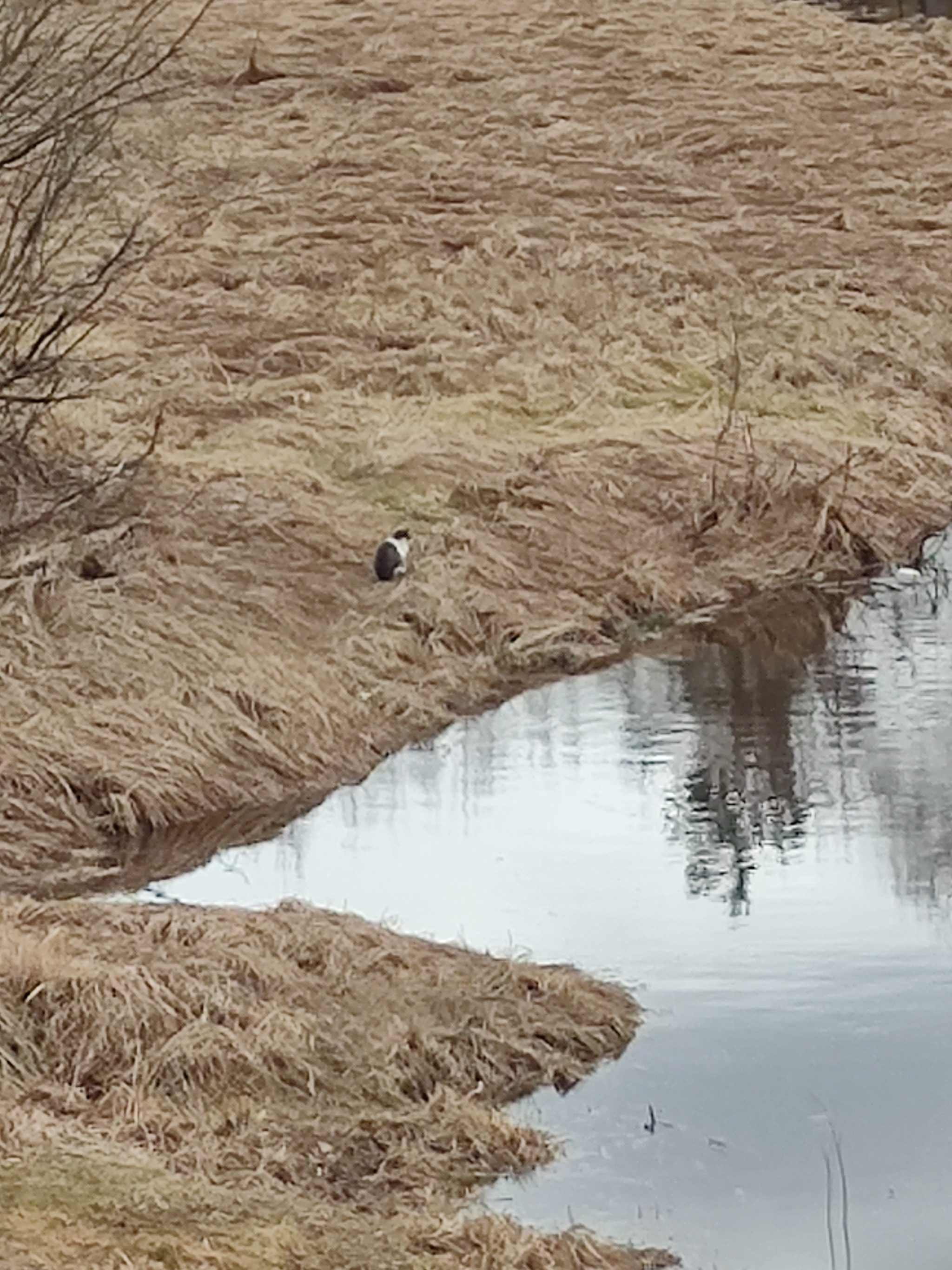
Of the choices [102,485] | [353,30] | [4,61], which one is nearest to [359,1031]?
[4,61]

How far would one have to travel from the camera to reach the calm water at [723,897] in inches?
280

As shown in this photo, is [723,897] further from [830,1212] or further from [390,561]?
[390,561]

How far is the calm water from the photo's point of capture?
711cm

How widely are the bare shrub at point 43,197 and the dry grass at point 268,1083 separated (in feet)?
8.14

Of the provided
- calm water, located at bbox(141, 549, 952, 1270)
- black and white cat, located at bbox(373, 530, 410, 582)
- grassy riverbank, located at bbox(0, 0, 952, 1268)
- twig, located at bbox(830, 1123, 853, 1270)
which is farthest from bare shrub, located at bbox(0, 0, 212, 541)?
twig, located at bbox(830, 1123, 853, 1270)

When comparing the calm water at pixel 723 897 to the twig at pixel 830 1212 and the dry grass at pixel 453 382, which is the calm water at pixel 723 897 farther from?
the dry grass at pixel 453 382

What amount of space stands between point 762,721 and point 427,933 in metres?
3.03

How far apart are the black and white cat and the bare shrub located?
145cm

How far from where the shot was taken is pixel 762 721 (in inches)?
451

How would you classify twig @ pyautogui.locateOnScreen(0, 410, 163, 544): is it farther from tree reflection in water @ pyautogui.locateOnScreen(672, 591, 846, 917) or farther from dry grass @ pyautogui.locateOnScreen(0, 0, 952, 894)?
tree reflection in water @ pyautogui.locateOnScreen(672, 591, 846, 917)

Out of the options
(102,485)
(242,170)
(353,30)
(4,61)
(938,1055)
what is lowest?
(938,1055)

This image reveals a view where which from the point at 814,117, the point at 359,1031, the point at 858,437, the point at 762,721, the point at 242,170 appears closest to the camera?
the point at 359,1031

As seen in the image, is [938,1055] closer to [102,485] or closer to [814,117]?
[102,485]

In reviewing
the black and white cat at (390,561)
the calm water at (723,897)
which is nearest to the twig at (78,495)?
the black and white cat at (390,561)
